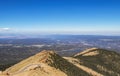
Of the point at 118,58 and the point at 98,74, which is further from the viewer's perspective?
the point at 118,58

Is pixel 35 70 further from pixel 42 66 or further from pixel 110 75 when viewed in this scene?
pixel 110 75

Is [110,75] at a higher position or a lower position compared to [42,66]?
lower

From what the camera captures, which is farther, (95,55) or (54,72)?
(95,55)

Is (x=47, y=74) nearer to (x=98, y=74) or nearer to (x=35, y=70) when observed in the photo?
(x=35, y=70)

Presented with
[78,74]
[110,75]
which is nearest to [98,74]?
[110,75]

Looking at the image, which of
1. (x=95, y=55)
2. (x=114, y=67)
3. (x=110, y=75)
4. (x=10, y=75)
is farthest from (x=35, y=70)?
(x=95, y=55)

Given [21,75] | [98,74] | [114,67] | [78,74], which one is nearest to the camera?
[21,75]

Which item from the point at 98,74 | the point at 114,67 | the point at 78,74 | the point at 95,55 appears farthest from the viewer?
the point at 95,55

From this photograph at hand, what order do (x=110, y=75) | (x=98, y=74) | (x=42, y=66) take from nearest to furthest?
(x=42, y=66) < (x=98, y=74) < (x=110, y=75)

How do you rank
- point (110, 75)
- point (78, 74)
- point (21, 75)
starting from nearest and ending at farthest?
1. point (21, 75)
2. point (78, 74)
3. point (110, 75)
